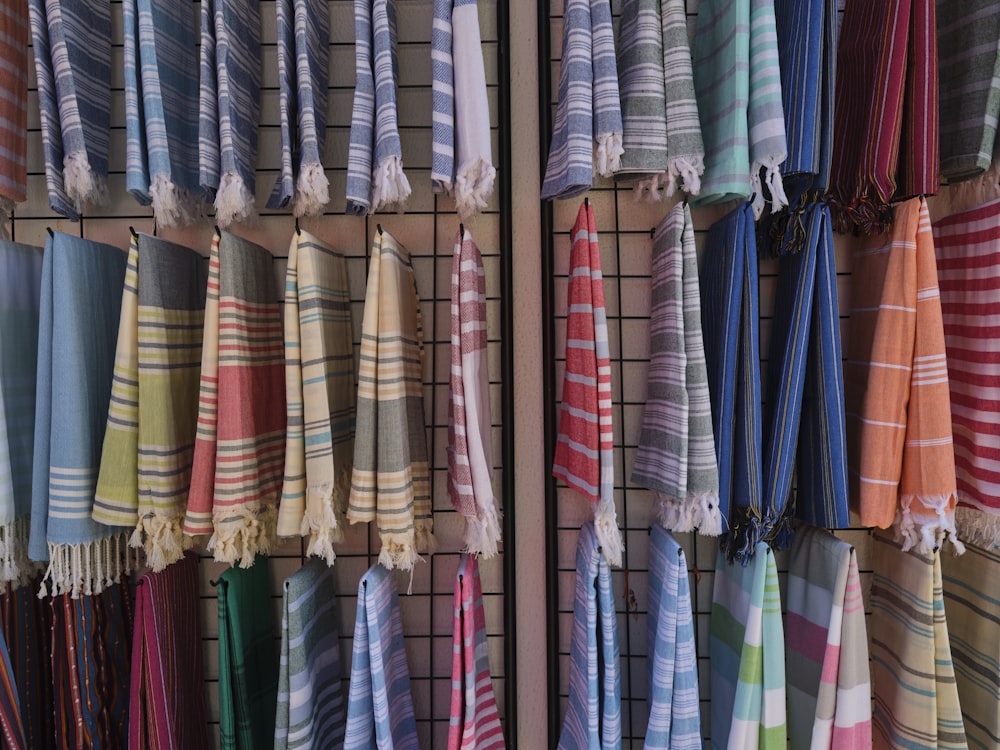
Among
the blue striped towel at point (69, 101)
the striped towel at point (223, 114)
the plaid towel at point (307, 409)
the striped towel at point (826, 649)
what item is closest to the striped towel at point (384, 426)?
the plaid towel at point (307, 409)

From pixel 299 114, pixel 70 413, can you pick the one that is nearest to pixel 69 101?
pixel 299 114

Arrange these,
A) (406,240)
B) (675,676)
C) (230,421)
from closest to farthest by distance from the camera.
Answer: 1. (230,421)
2. (675,676)
3. (406,240)

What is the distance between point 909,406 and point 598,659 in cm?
71

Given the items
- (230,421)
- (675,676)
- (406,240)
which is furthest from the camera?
(406,240)

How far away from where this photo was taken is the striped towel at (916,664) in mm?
996

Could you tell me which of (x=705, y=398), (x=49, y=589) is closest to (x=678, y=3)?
(x=705, y=398)

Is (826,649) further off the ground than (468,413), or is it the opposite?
(468,413)

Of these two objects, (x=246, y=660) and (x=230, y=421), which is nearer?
(x=230, y=421)

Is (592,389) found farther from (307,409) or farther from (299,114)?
(299,114)

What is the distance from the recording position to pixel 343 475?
105 cm

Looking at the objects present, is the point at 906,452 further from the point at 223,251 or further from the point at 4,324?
the point at 4,324

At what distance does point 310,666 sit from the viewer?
1024 mm

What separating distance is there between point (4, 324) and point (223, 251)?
0.42 m

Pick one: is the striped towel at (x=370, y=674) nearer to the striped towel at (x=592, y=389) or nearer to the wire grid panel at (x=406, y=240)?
the wire grid panel at (x=406, y=240)
